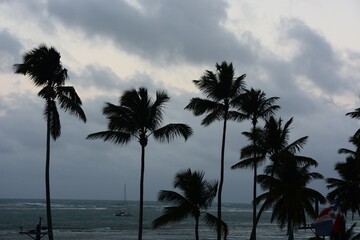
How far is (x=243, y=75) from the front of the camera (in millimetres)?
30125

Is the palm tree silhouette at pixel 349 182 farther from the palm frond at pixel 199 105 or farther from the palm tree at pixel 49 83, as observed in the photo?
the palm tree at pixel 49 83

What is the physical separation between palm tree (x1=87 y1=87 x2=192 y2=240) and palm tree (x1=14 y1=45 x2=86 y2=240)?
1457mm

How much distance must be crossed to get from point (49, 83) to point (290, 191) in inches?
454

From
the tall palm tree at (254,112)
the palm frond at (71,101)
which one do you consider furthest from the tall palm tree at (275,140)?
the palm frond at (71,101)

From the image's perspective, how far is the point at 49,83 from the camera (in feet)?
82.5

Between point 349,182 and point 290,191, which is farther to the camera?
point 349,182

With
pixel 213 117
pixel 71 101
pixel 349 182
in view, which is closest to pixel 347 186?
pixel 349 182

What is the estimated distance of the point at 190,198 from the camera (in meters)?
27.2

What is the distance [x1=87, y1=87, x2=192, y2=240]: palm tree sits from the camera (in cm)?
2592

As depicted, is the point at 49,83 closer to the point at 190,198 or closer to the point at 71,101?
the point at 71,101

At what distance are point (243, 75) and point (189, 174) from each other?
6.08 m

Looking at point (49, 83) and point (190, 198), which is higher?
point (49, 83)

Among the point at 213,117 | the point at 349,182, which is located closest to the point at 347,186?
the point at 349,182

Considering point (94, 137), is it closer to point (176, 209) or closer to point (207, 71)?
point (176, 209)
